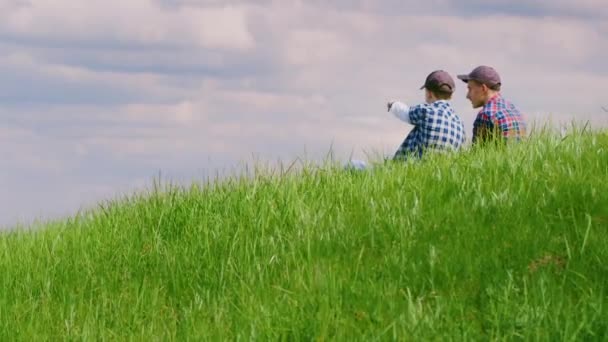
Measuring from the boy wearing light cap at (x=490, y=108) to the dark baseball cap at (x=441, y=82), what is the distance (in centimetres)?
56

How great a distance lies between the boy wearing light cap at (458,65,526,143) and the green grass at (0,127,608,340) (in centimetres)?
296

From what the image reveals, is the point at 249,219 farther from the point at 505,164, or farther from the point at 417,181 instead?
the point at 505,164

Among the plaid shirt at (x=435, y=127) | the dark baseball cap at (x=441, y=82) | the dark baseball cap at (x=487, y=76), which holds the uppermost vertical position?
the dark baseball cap at (x=487, y=76)

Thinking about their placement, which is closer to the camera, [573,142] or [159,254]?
[159,254]

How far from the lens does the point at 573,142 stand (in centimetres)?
890

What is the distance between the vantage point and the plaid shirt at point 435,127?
40.2 ft

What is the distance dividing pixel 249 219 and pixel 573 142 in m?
3.18

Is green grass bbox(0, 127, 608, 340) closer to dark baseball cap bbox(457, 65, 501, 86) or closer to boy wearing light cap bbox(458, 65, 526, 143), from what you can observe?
boy wearing light cap bbox(458, 65, 526, 143)

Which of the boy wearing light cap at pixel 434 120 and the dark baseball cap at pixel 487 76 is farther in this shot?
the dark baseball cap at pixel 487 76

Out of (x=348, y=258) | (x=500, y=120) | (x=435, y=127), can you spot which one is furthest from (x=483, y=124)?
(x=348, y=258)

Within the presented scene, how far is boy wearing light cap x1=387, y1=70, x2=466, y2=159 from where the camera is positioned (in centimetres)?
1226

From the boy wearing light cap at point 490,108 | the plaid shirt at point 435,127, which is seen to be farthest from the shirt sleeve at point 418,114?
the boy wearing light cap at point 490,108

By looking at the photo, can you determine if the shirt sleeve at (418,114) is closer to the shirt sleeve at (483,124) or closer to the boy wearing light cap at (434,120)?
the boy wearing light cap at (434,120)

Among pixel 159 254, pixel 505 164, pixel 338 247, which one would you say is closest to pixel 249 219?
pixel 159 254
